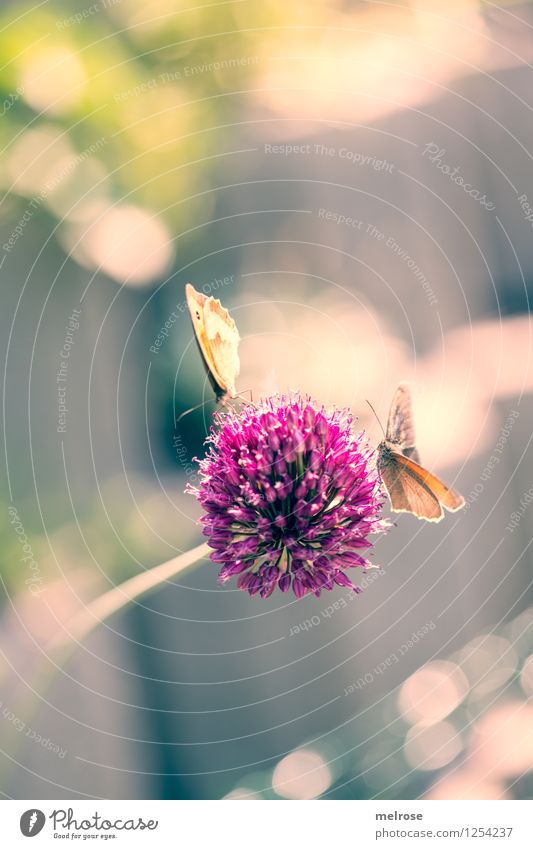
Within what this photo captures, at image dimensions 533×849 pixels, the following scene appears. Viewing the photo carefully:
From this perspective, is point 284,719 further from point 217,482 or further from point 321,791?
point 217,482

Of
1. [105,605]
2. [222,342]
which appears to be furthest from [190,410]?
[105,605]

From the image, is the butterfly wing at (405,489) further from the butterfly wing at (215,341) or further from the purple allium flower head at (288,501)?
the butterfly wing at (215,341)

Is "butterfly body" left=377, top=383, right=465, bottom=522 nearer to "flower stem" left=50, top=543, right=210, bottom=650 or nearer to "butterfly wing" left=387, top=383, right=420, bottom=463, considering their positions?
"butterfly wing" left=387, top=383, right=420, bottom=463

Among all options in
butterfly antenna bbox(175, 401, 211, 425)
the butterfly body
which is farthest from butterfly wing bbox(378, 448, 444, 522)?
butterfly antenna bbox(175, 401, 211, 425)

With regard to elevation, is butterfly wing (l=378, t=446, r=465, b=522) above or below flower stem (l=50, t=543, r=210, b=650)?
below

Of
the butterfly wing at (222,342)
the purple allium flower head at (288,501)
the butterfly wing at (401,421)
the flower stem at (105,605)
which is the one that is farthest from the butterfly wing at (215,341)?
the flower stem at (105,605)

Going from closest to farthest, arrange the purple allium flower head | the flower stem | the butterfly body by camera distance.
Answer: the purple allium flower head, the butterfly body, the flower stem

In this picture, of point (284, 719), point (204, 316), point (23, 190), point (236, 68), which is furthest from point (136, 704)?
point (236, 68)
